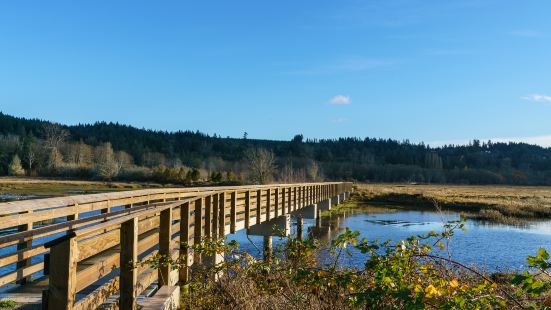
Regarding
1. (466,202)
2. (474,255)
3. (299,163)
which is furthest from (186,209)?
(299,163)

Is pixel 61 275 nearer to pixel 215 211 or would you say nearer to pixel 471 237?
pixel 215 211

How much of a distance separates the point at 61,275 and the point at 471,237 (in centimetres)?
2426

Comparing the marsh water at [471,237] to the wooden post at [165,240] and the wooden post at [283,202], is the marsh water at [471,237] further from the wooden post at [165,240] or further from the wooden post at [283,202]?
the wooden post at [165,240]

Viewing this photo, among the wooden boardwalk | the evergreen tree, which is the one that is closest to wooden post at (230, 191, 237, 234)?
the wooden boardwalk

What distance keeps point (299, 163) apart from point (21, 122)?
86022 mm

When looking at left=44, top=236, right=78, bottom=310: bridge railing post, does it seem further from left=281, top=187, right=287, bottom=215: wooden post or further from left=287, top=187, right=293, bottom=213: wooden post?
left=287, top=187, right=293, bottom=213: wooden post

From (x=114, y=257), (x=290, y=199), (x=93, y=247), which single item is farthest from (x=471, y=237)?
(x=93, y=247)

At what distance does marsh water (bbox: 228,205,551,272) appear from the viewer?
17.8 meters

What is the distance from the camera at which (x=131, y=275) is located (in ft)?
13.8

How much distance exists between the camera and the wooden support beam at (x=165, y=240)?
5.68 metres

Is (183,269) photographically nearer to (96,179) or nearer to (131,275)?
(131,275)

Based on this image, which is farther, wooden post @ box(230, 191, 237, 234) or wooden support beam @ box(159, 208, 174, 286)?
wooden post @ box(230, 191, 237, 234)

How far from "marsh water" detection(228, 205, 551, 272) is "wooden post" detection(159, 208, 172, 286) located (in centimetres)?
753

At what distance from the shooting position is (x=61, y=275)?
2791mm
